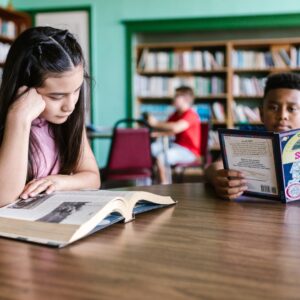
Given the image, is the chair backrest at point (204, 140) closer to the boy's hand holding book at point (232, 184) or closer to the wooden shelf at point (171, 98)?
the wooden shelf at point (171, 98)

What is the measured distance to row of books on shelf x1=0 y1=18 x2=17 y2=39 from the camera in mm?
5270

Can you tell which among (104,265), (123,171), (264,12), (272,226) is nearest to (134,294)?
(104,265)

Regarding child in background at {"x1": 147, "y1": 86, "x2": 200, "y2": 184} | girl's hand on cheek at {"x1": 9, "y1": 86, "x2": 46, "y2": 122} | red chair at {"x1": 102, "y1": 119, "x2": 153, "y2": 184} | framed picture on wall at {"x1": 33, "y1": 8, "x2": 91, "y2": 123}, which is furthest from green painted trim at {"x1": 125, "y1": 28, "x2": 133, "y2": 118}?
girl's hand on cheek at {"x1": 9, "y1": 86, "x2": 46, "y2": 122}

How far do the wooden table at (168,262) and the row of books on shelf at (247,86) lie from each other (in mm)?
4935

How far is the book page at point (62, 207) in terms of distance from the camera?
2.51 feet

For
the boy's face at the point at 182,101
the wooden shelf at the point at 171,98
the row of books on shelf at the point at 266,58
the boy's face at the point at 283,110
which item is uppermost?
the row of books on shelf at the point at 266,58

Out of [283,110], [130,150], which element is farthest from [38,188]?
[130,150]

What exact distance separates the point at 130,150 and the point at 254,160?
2315mm

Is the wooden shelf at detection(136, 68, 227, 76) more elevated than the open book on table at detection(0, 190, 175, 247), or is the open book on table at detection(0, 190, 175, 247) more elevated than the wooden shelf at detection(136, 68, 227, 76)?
the wooden shelf at detection(136, 68, 227, 76)

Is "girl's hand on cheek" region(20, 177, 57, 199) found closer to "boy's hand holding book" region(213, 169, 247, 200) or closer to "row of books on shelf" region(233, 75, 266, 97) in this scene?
"boy's hand holding book" region(213, 169, 247, 200)

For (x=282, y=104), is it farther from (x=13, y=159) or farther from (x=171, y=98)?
(x=171, y=98)

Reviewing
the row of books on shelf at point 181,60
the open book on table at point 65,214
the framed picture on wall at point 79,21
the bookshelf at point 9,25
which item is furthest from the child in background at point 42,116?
the row of books on shelf at point 181,60

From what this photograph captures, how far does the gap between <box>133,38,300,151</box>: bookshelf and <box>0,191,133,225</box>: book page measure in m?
4.81

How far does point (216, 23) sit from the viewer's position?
553 centimetres
